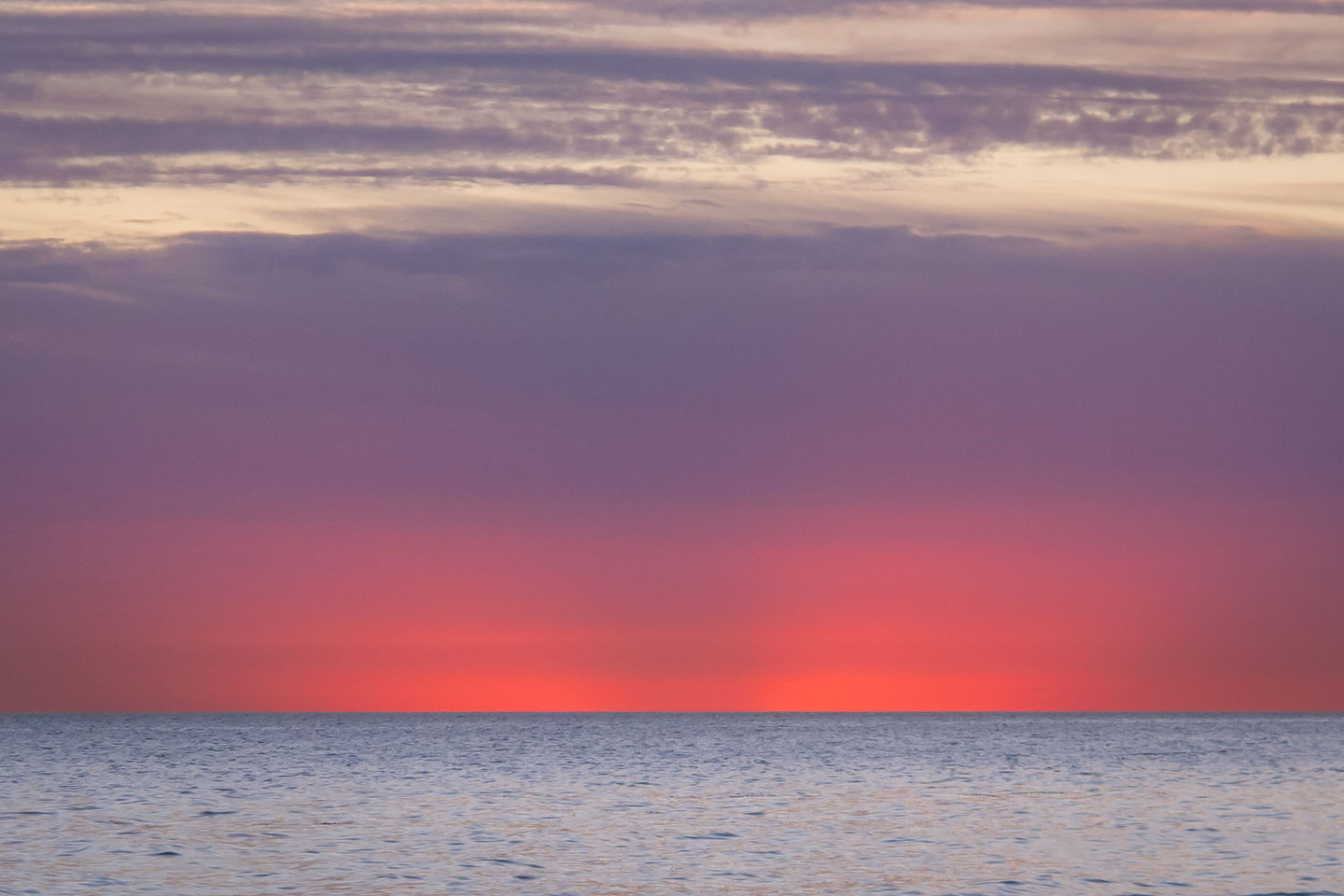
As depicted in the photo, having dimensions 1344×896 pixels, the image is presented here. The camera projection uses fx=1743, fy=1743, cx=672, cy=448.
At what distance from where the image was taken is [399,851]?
4666 cm

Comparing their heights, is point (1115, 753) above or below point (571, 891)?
above

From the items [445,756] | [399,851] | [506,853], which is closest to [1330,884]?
[506,853]

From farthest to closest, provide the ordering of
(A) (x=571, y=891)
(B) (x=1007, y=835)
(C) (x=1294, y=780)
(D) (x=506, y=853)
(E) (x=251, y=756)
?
(E) (x=251, y=756) → (C) (x=1294, y=780) → (B) (x=1007, y=835) → (D) (x=506, y=853) → (A) (x=571, y=891)

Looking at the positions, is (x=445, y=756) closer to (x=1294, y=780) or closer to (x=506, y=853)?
(x=1294, y=780)

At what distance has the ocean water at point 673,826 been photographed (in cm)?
4069

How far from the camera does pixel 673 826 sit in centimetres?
5431

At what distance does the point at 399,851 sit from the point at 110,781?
40747mm

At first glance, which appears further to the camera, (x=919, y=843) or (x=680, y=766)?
(x=680, y=766)

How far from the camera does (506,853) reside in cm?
4628

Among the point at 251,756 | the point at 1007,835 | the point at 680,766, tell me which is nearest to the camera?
the point at 1007,835

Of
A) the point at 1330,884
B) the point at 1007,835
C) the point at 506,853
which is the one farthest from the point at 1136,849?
the point at 506,853

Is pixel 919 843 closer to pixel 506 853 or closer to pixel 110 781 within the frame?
pixel 506 853

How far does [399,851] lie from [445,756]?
7180 cm

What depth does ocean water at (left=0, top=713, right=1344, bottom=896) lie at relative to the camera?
40.7m
